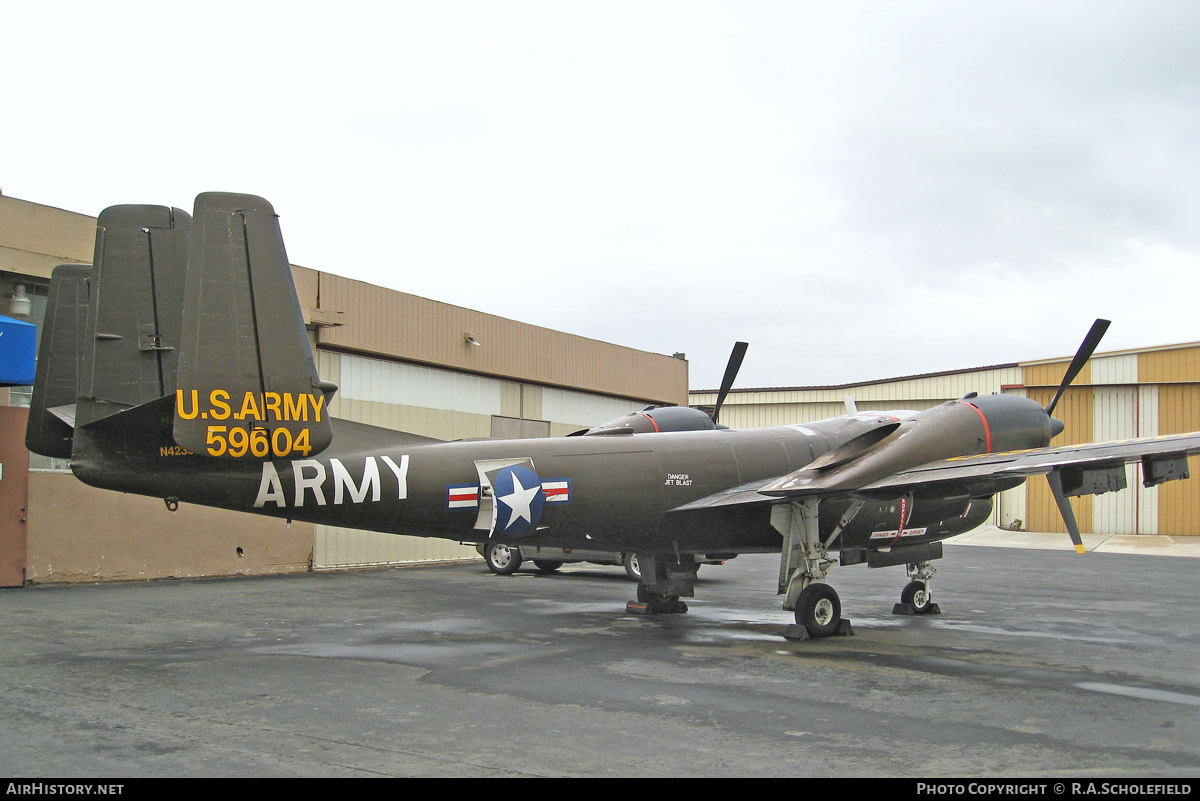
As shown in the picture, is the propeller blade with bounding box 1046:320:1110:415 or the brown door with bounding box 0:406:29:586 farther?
the brown door with bounding box 0:406:29:586

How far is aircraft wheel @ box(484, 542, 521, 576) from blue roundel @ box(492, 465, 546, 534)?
10.5m

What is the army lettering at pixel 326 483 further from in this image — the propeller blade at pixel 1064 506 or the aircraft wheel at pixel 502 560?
the aircraft wheel at pixel 502 560

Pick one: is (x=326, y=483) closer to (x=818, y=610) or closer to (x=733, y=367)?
(x=818, y=610)

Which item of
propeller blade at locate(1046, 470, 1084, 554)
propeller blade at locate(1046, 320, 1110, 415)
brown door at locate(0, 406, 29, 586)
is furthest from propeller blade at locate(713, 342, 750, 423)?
brown door at locate(0, 406, 29, 586)

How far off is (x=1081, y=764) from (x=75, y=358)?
13.2 meters

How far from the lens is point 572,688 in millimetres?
9430

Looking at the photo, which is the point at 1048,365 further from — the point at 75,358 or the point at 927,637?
the point at 75,358

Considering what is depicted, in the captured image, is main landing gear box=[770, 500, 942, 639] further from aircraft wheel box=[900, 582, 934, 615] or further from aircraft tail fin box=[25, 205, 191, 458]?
aircraft tail fin box=[25, 205, 191, 458]

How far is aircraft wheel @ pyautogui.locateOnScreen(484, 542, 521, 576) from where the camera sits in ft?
75.7

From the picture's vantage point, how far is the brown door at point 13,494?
17672 mm

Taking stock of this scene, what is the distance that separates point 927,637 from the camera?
528 inches

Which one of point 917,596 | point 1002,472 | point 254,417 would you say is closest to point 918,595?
point 917,596

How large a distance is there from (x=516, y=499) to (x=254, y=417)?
3.86 metres

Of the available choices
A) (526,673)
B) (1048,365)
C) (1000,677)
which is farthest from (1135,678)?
(1048,365)
